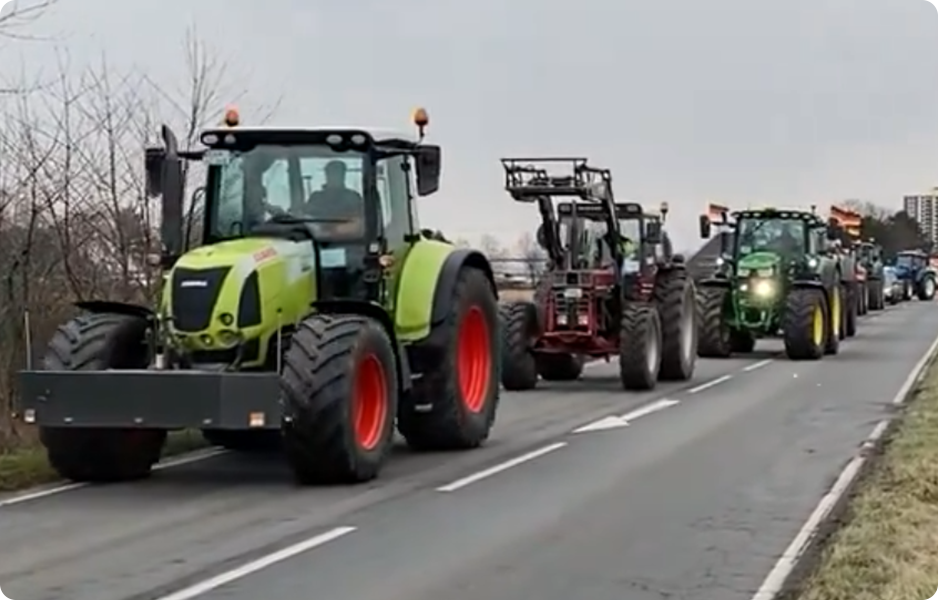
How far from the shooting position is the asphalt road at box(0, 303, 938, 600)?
9.73 meters

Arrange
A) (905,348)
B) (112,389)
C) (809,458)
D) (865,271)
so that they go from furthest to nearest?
1. (865,271)
2. (905,348)
3. (809,458)
4. (112,389)

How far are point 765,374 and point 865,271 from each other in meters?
29.0

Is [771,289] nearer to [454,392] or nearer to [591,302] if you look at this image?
[591,302]

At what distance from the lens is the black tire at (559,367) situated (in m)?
25.4

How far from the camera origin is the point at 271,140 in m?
14.7

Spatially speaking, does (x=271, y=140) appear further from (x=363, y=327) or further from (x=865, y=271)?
(x=865, y=271)

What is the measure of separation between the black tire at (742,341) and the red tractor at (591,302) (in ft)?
20.8

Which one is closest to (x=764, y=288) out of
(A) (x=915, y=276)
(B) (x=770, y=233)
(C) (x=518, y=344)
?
(B) (x=770, y=233)

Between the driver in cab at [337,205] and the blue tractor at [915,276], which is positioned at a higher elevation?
the driver in cab at [337,205]

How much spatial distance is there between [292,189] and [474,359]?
2815 millimetres

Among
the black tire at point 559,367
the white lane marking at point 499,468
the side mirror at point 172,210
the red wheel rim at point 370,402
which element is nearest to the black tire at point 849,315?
the black tire at point 559,367

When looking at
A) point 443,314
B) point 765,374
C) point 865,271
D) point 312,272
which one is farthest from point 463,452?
point 865,271

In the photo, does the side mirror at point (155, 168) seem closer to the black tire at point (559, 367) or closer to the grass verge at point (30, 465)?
the grass verge at point (30, 465)

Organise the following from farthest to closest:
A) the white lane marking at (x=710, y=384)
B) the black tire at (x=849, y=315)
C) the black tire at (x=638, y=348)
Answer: the black tire at (x=849, y=315) < the white lane marking at (x=710, y=384) < the black tire at (x=638, y=348)
